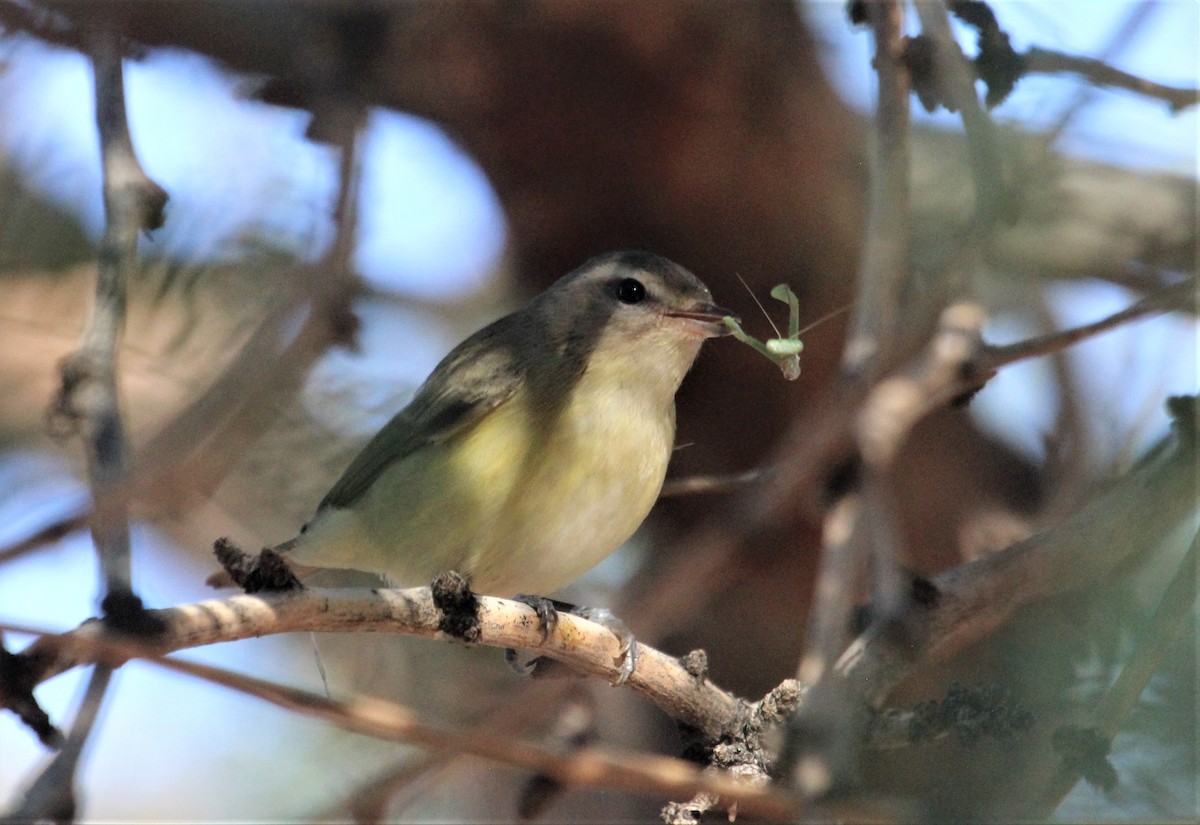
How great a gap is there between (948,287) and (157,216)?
→ 232 cm

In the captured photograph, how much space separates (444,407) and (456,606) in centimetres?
131

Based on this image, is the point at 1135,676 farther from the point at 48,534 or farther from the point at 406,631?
the point at 48,534

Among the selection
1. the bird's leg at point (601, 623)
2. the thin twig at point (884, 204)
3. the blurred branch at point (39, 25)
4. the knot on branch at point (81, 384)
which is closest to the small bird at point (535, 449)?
the bird's leg at point (601, 623)

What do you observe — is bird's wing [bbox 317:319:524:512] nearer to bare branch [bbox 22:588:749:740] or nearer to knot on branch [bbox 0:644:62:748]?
bare branch [bbox 22:588:749:740]

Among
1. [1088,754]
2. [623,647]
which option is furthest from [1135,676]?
[623,647]

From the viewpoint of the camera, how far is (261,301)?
13.5ft

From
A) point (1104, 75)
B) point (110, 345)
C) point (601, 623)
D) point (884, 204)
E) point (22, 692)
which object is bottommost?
point (22, 692)

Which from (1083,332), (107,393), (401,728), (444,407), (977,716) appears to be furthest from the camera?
(444,407)

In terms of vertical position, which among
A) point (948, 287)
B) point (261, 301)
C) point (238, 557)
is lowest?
point (238, 557)

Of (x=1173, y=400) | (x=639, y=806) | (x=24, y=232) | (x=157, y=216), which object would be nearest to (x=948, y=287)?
(x=1173, y=400)

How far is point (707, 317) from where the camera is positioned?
12.1 feet

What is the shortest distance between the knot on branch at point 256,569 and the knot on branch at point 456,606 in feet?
1.30

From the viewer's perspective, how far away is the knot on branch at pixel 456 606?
2.36 meters

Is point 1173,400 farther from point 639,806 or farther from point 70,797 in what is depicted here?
point 639,806
